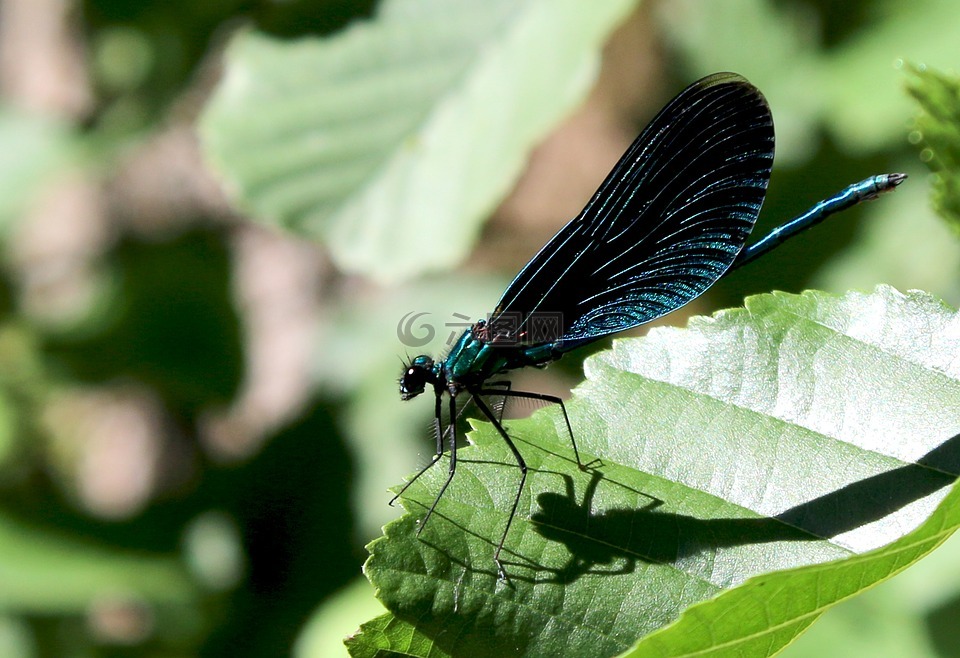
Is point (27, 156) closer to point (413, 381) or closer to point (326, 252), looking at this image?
point (326, 252)

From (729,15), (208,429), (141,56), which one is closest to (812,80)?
(729,15)

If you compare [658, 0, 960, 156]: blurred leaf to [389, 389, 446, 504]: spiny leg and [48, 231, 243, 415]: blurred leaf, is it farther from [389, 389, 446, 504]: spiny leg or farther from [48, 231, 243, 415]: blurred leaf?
[48, 231, 243, 415]: blurred leaf

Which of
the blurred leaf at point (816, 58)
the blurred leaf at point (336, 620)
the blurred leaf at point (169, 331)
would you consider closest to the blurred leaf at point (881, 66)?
the blurred leaf at point (816, 58)

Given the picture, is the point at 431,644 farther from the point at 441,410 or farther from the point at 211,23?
the point at 211,23

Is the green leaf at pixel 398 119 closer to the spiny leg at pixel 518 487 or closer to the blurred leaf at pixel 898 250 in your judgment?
the spiny leg at pixel 518 487

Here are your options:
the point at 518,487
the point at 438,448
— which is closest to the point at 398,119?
the point at 438,448
